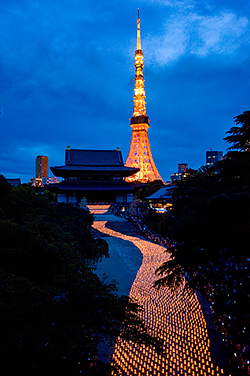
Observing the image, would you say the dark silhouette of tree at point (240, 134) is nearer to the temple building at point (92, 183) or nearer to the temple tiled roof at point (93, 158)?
the temple building at point (92, 183)

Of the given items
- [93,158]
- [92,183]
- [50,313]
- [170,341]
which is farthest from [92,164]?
[50,313]

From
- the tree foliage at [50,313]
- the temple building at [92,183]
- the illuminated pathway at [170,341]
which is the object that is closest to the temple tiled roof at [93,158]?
the temple building at [92,183]

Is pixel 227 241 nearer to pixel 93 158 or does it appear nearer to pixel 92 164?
pixel 92 164

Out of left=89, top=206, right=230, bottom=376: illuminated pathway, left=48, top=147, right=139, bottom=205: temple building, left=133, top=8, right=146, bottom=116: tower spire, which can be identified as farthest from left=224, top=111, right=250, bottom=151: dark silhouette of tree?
left=133, top=8, right=146, bottom=116: tower spire

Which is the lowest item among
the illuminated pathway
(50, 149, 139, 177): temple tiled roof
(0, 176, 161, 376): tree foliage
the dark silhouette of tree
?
the illuminated pathway

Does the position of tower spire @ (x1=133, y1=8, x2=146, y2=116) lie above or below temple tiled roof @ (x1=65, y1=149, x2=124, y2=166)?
above

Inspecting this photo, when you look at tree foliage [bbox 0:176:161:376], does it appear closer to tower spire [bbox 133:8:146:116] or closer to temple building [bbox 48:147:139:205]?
temple building [bbox 48:147:139:205]
